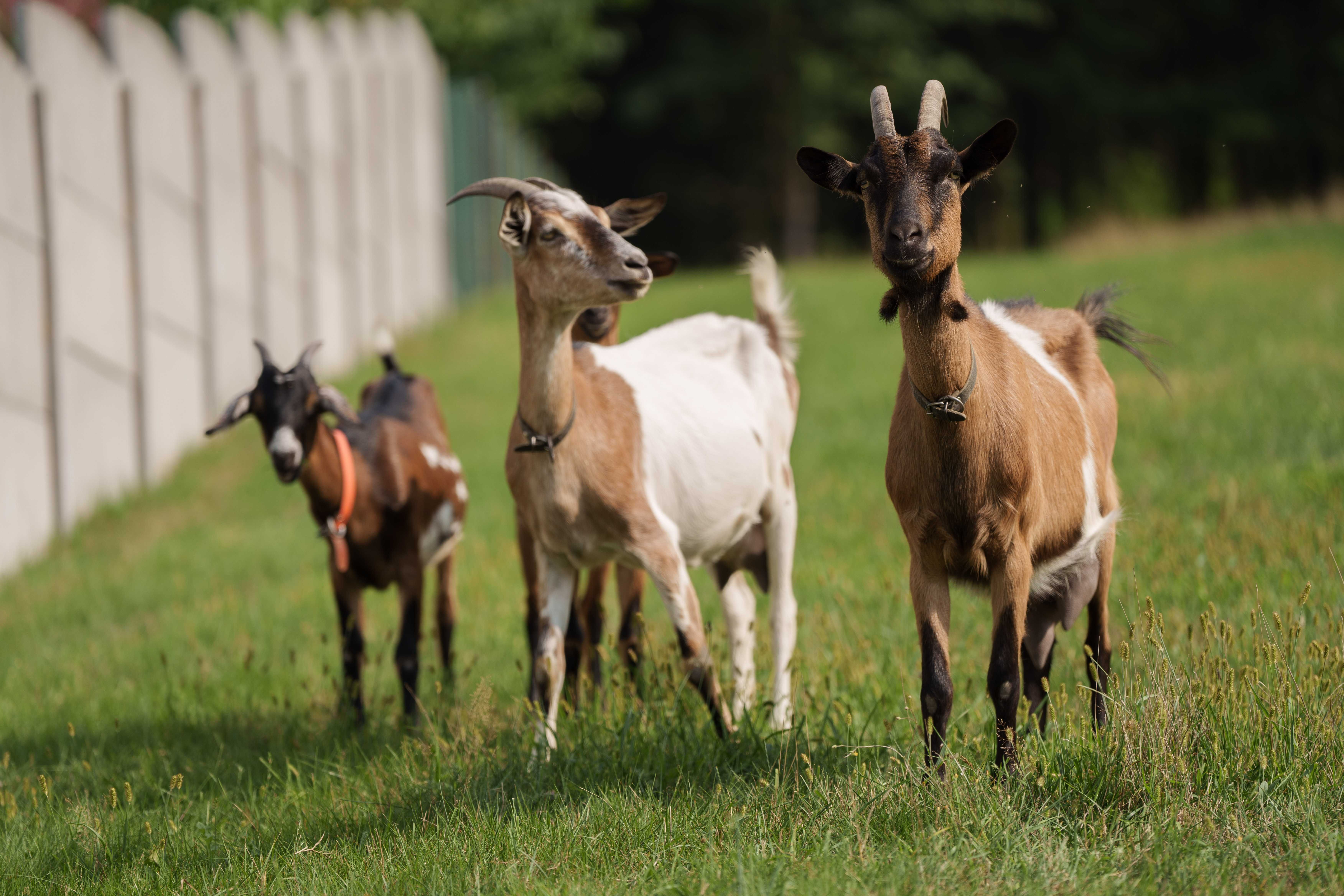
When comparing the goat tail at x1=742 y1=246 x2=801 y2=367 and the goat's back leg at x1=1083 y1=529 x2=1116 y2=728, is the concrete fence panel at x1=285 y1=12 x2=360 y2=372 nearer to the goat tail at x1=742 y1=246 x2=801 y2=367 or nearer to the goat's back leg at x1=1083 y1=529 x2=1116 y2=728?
the goat tail at x1=742 y1=246 x2=801 y2=367

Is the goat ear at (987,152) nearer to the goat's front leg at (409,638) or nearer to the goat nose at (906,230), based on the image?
the goat nose at (906,230)

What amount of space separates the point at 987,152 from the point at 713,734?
2194mm

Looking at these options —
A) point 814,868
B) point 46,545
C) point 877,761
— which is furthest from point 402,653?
point 46,545

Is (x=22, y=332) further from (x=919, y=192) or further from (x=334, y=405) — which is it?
(x=919, y=192)

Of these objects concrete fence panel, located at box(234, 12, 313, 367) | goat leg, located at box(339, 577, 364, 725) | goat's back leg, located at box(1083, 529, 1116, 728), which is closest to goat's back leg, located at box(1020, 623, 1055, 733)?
goat's back leg, located at box(1083, 529, 1116, 728)

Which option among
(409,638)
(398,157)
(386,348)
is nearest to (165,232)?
(386,348)

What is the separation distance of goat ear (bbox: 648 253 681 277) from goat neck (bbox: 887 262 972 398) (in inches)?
55.1

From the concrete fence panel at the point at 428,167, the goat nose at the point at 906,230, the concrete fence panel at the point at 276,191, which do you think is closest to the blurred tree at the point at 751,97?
the concrete fence panel at the point at 428,167

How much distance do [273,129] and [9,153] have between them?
512 centimetres

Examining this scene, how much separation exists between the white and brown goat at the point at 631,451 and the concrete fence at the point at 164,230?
2504 millimetres

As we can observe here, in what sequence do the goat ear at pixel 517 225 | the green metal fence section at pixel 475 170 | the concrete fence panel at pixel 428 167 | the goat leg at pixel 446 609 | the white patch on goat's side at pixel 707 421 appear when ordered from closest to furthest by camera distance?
the goat ear at pixel 517 225 < the white patch on goat's side at pixel 707 421 < the goat leg at pixel 446 609 < the concrete fence panel at pixel 428 167 < the green metal fence section at pixel 475 170

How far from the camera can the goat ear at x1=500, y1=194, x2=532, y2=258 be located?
4.57 metres

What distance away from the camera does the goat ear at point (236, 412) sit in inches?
215

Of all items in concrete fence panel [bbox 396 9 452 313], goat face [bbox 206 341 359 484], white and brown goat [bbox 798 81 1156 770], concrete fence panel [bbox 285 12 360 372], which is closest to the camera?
white and brown goat [bbox 798 81 1156 770]
